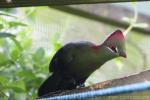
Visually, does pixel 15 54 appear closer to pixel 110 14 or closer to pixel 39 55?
pixel 39 55

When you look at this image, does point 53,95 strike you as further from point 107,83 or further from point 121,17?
point 121,17

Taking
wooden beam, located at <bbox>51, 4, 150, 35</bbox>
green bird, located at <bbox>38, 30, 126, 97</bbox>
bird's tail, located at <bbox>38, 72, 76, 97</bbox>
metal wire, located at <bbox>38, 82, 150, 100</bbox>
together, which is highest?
wooden beam, located at <bbox>51, 4, 150, 35</bbox>

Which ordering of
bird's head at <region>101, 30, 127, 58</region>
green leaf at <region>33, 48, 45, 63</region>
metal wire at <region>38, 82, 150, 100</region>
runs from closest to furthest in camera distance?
metal wire at <region>38, 82, 150, 100</region>, bird's head at <region>101, 30, 127, 58</region>, green leaf at <region>33, 48, 45, 63</region>

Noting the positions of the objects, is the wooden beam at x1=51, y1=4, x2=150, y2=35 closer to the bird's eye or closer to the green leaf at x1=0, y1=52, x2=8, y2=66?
the green leaf at x1=0, y1=52, x2=8, y2=66

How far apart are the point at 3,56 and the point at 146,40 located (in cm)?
134

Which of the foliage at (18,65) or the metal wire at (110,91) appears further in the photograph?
the foliage at (18,65)

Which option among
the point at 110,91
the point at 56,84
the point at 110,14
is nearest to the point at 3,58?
the point at 56,84

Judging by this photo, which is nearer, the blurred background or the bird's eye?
the bird's eye

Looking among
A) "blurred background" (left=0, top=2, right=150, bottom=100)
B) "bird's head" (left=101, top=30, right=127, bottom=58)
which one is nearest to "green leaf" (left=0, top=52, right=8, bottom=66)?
"blurred background" (left=0, top=2, right=150, bottom=100)

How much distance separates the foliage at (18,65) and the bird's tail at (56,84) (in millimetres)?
195

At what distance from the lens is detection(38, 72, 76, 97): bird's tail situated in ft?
2.81

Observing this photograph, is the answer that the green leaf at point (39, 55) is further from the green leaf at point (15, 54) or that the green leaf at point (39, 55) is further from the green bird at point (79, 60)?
the green bird at point (79, 60)

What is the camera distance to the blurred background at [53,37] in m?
1.22

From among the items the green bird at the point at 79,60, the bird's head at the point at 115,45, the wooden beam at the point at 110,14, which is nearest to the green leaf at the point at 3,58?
the green bird at the point at 79,60
